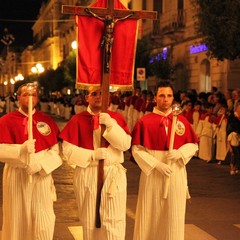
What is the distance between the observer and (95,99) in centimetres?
627

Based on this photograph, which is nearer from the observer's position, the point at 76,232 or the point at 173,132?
the point at 173,132

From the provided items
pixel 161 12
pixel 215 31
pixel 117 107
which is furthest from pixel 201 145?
pixel 161 12

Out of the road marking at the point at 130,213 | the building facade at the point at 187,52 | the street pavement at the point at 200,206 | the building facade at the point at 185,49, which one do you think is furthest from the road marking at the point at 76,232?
the building facade at the point at 187,52

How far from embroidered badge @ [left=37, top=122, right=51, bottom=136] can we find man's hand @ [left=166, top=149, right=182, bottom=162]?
123 cm

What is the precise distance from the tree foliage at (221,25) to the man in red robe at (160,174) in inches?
377

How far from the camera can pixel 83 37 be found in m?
6.26

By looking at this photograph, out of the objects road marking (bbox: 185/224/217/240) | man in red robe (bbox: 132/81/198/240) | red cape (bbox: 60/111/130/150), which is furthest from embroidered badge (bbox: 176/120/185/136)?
road marking (bbox: 185/224/217/240)

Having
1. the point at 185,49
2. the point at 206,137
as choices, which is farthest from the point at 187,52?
the point at 206,137

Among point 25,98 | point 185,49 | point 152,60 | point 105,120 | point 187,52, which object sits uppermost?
point 185,49

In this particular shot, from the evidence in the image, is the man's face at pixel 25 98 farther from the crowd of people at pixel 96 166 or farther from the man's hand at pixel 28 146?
the man's hand at pixel 28 146

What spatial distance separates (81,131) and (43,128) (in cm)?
38

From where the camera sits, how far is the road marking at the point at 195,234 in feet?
25.6

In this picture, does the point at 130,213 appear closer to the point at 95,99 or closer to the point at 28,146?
the point at 95,99

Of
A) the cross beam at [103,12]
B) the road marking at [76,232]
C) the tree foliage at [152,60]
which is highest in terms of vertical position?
the tree foliage at [152,60]
